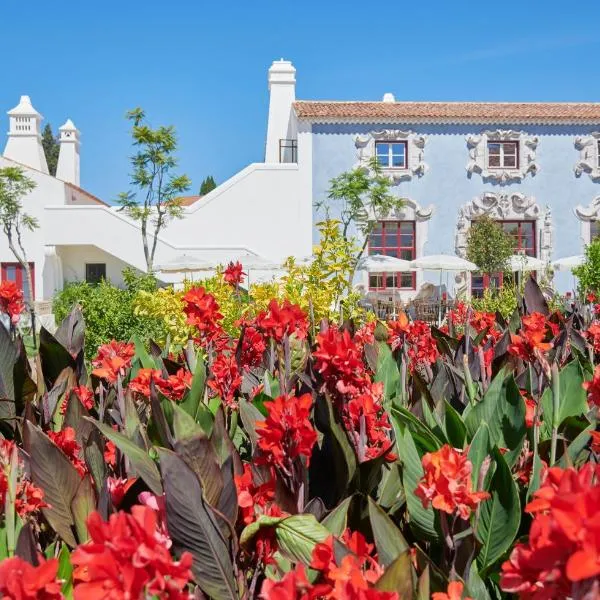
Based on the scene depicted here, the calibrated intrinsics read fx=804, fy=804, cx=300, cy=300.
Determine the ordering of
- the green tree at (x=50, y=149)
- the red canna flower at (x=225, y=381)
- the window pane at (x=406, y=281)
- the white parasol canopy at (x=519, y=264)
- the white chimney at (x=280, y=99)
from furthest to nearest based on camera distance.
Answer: the green tree at (x=50, y=149) < the white chimney at (x=280, y=99) < the window pane at (x=406, y=281) < the white parasol canopy at (x=519, y=264) < the red canna flower at (x=225, y=381)

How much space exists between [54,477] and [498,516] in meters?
0.68

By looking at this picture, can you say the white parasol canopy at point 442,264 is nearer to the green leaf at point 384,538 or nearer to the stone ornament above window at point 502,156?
the stone ornament above window at point 502,156

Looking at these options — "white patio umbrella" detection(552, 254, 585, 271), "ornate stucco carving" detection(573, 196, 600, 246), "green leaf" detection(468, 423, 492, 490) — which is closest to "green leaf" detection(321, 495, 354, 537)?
"green leaf" detection(468, 423, 492, 490)

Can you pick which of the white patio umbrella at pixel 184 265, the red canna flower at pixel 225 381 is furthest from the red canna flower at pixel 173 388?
the white patio umbrella at pixel 184 265

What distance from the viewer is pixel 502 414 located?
1.48m

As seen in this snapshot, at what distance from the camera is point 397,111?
22.8m

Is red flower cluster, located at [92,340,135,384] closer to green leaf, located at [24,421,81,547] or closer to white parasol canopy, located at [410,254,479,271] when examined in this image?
green leaf, located at [24,421,81,547]

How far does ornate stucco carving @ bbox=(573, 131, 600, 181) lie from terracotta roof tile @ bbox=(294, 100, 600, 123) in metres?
0.51

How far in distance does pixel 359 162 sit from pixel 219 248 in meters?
4.72

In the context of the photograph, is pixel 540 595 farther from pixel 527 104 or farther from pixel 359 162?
pixel 527 104

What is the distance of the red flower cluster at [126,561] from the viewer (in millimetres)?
676

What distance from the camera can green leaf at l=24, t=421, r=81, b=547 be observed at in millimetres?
1250

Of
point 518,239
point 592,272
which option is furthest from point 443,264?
point 592,272

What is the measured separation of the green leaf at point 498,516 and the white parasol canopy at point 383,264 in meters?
19.9
